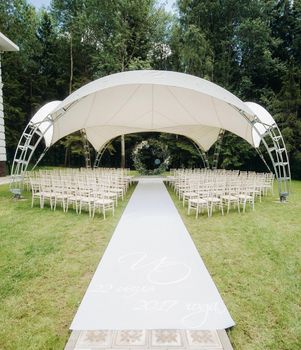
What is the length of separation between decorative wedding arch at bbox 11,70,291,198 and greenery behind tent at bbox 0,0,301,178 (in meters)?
8.81

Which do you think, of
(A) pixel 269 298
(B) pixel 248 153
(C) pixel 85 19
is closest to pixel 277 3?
(B) pixel 248 153

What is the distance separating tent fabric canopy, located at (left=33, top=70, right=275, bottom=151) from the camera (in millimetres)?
10391

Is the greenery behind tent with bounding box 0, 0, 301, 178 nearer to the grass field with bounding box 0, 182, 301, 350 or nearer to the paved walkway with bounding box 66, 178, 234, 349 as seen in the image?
the grass field with bounding box 0, 182, 301, 350

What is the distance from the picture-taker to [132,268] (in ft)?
16.3

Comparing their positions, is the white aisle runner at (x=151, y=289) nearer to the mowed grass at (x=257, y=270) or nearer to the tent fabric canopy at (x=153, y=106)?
the mowed grass at (x=257, y=270)

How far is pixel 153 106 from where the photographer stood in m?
14.9

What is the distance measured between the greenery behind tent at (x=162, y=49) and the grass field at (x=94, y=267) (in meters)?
16.9

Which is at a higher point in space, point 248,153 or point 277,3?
point 277,3

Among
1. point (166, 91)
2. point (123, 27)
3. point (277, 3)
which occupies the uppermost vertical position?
point (277, 3)

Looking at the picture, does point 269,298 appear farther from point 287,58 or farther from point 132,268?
point 287,58

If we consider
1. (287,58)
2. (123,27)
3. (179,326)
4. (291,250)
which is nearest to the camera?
(179,326)

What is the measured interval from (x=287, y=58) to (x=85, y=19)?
730 inches

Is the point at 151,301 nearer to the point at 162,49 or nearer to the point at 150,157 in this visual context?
the point at 150,157

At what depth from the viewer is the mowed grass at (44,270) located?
3.37 metres
